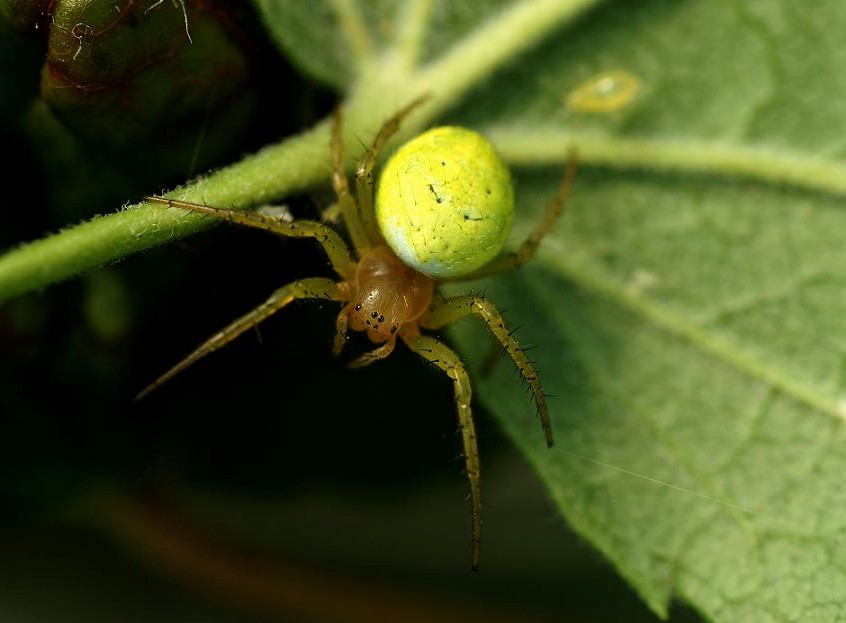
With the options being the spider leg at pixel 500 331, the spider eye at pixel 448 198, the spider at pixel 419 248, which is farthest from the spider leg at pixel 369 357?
the spider eye at pixel 448 198

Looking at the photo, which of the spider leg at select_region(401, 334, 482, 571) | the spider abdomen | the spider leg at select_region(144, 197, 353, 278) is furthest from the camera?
the spider abdomen

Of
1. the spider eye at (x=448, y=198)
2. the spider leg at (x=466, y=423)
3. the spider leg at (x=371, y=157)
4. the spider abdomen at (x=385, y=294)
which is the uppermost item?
the spider leg at (x=371, y=157)

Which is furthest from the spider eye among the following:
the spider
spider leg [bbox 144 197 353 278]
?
spider leg [bbox 144 197 353 278]

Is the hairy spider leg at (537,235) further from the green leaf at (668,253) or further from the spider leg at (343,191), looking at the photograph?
the spider leg at (343,191)

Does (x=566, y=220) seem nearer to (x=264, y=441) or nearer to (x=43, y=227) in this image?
(x=264, y=441)

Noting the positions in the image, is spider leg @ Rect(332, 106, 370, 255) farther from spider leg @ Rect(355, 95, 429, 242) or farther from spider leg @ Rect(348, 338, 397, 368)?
spider leg @ Rect(348, 338, 397, 368)

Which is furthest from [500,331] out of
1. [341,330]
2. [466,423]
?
[341,330]

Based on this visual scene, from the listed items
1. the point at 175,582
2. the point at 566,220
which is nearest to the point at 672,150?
the point at 566,220

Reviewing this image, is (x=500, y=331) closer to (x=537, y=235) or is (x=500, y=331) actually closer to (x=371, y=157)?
(x=537, y=235)
